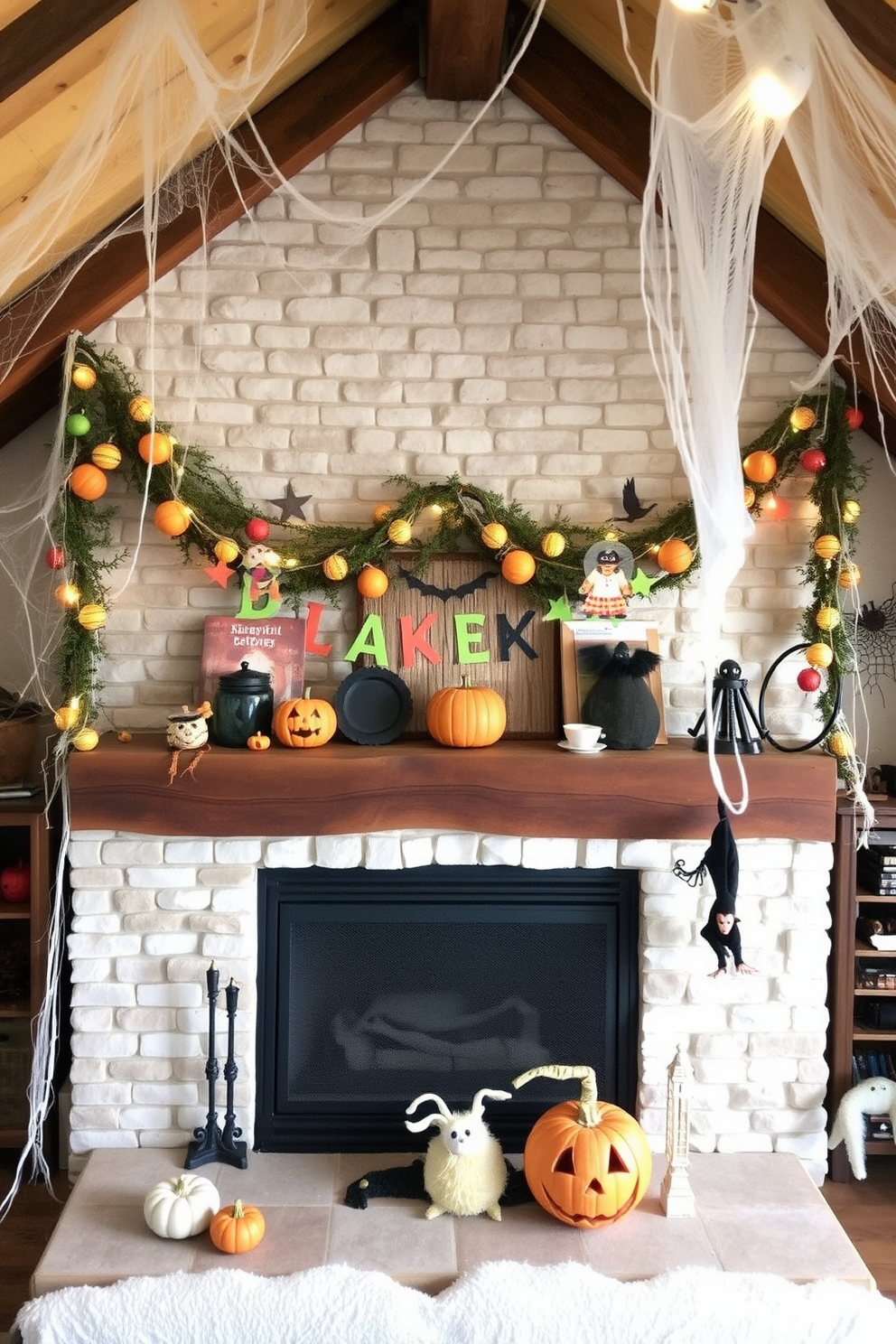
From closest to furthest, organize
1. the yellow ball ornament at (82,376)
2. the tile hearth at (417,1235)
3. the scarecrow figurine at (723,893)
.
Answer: the tile hearth at (417,1235) → the scarecrow figurine at (723,893) → the yellow ball ornament at (82,376)

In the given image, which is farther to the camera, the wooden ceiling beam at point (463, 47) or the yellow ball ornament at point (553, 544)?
the yellow ball ornament at point (553, 544)

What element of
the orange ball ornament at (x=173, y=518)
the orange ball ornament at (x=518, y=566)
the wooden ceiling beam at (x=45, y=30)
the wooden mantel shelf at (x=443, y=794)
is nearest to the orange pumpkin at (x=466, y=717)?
the wooden mantel shelf at (x=443, y=794)

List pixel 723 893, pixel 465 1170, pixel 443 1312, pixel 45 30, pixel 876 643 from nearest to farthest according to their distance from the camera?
pixel 45 30 < pixel 443 1312 < pixel 465 1170 < pixel 723 893 < pixel 876 643

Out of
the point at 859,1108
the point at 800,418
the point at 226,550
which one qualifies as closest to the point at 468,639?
the point at 226,550

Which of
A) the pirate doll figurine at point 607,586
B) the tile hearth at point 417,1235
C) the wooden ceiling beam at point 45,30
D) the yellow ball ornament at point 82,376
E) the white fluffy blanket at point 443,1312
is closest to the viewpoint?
the wooden ceiling beam at point 45,30

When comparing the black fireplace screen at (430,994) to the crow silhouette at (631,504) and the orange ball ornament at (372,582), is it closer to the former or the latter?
the orange ball ornament at (372,582)

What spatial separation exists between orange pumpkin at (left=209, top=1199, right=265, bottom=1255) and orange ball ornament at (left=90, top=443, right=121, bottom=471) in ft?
6.27

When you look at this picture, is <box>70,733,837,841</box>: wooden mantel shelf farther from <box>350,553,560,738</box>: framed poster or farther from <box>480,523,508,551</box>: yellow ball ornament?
<box>480,523,508,551</box>: yellow ball ornament

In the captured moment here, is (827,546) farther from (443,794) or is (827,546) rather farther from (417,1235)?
(417,1235)

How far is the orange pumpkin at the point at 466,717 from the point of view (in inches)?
119

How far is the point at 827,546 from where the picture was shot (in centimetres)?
311

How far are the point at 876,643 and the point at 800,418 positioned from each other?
76 cm

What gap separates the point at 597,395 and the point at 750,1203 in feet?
7.29

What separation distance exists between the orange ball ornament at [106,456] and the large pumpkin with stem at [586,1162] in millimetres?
1930
